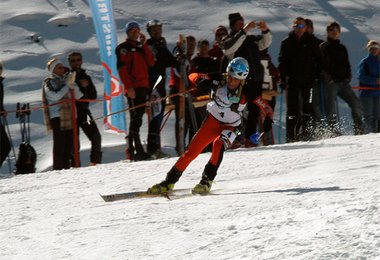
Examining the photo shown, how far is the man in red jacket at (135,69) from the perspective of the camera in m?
11.4

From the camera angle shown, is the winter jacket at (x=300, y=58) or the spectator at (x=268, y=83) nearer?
the spectator at (x=268, y=83)

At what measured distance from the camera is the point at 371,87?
41.5 ft

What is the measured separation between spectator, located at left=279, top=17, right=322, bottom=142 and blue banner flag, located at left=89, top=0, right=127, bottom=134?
2.34m

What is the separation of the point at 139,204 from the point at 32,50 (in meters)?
12.3

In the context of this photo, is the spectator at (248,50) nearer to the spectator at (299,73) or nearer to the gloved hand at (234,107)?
the spectator at (299,73)

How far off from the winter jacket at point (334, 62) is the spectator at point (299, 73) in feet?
0.61

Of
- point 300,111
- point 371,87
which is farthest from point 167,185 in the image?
point 371,87

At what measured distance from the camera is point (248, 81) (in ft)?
35.5

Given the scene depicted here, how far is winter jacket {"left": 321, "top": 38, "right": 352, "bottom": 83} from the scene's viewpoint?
39.9 ft

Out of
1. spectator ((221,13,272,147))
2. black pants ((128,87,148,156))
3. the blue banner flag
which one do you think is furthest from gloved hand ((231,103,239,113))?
the blue banner flag

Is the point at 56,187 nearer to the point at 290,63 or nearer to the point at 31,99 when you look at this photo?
the point at 290,63

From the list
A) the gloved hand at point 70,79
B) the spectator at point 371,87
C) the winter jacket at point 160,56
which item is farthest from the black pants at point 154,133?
the spectator at point 371,87

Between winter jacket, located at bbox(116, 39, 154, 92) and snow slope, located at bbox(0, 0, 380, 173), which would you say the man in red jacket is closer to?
winter jacket, located at bbox(116, 39, 154, 92)

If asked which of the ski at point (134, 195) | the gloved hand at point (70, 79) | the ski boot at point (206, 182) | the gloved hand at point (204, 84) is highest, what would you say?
the gloved hand at point (204, 84)
